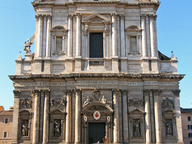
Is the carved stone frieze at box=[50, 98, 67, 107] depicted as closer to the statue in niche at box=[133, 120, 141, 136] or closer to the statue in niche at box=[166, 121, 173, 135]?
the statue in niche at box=[133, 120, 141, 136]

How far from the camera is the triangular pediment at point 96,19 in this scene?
25297mm

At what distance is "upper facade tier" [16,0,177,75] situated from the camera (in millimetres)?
24641

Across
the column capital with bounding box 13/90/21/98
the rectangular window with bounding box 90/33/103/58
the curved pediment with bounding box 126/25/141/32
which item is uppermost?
the curved pediment with bounding box 126/25/141/32

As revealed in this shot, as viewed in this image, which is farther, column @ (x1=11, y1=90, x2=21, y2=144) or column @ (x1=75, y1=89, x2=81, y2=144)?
column @ (x1=11, y1=90, x2=21, y2=144)

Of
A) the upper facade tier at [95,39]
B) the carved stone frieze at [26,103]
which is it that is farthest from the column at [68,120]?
the carved stone frieze at [26,103]

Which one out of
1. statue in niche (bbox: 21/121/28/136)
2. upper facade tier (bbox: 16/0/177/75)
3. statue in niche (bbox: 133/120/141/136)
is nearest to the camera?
statue in niche (bbox: 133/120/141/136)

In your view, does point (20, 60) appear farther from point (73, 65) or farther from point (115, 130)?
point (115, 130)

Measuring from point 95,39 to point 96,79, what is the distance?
12.2 ft

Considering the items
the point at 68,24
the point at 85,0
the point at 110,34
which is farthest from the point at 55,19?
the point at 110,34

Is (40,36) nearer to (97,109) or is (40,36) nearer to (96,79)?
(96,79)

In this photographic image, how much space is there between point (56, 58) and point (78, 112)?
4.96m

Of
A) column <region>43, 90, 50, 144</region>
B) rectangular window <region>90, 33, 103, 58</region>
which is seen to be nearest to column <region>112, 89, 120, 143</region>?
rectangular window <region>90, 33, 103, 58</region>

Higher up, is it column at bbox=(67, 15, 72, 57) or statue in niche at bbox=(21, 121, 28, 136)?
column at bbox=(67, 15, 72, 57)

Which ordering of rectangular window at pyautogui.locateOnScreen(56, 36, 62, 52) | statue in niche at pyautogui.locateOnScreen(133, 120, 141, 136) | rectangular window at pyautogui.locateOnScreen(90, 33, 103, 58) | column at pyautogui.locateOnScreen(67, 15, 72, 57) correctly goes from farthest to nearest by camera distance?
rectangular window at pyautogui.locateOnScreen(56, 36, 62, 52)
rectangular window at pyautogui.locateOnScreen(90, 33, 103, 58)
column at pyautogui.locateOnScreen(67, 15, 72, 57)
statue in niche at pyautogui.locateOnScreen(133, 120, 141, 136)
